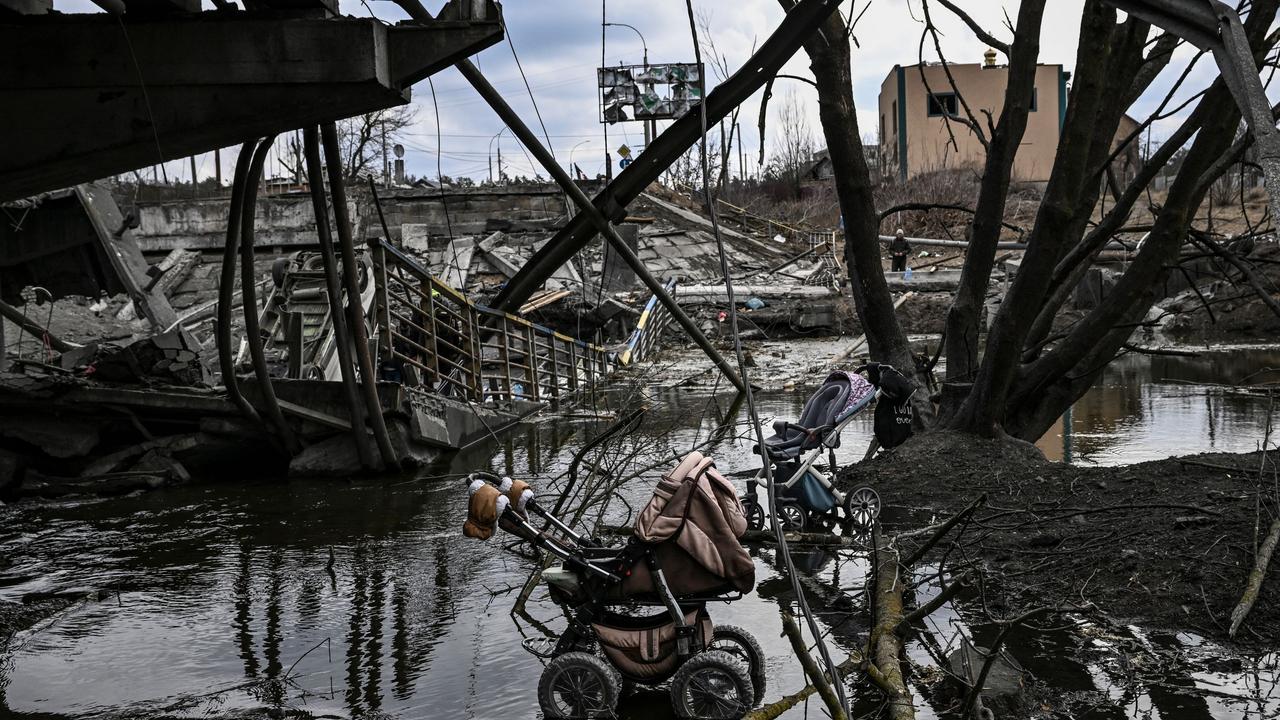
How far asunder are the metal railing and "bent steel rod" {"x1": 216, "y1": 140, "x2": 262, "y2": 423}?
2.56m

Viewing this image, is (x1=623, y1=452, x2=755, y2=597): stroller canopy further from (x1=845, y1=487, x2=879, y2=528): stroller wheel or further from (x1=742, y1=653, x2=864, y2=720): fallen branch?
(x1=845, y1=487, x2=879, y2=528): stroller wheel

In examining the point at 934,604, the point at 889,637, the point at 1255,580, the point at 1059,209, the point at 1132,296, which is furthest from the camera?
the point at 1132,296

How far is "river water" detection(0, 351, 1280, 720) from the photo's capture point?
4965mm

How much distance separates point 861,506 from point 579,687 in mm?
3922

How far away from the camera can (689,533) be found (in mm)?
4512

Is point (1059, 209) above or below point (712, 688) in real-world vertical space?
above

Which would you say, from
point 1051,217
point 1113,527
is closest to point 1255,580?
A: point 1113,527

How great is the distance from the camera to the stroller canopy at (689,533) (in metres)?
4.53

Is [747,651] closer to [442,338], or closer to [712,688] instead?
[712,688]

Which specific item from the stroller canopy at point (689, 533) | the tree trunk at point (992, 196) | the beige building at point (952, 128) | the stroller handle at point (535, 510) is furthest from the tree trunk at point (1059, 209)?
the beige building at point (952, 128)

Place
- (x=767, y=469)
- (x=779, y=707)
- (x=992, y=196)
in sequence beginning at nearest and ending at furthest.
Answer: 1. (x=767, y=469)
2. (x=779, y=707)
3. (x=992, y=196)

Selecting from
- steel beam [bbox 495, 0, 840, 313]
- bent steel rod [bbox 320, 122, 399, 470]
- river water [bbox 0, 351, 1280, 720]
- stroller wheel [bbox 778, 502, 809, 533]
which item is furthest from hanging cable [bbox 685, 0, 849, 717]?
bent steel rod [bbox 320, 122, 399, 470]

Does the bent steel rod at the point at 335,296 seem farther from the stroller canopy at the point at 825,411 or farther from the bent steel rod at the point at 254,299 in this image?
the stroller canopy at the point at 825,411

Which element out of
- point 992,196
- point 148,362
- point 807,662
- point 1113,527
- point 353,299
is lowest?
point 1113,527
